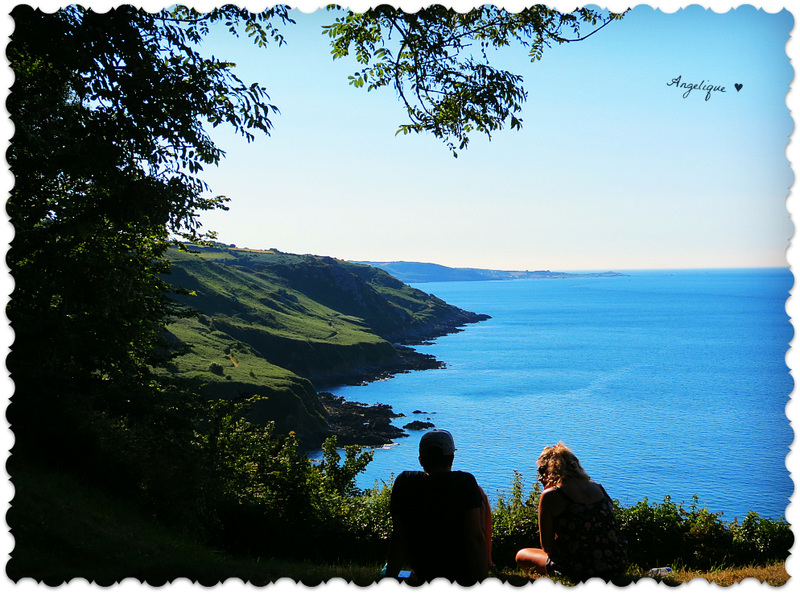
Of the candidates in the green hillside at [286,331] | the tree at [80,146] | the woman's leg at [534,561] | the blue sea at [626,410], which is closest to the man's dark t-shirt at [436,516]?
the woman's leg at [534,561]

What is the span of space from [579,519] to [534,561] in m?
1.29

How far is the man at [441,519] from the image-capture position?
4.92m

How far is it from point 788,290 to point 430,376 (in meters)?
117

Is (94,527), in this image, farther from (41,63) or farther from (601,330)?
(601,330)

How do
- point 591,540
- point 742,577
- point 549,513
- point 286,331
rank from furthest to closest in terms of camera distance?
point 286,331 → point 742,577 → point 549,513 → point 591,540

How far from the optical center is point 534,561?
6848mm

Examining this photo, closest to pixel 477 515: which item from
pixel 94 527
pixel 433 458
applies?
pixel 433 458

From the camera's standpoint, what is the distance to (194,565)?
6430 mm

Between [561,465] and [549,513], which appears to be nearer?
[561,465]

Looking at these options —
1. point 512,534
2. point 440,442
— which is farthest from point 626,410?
point 440,442

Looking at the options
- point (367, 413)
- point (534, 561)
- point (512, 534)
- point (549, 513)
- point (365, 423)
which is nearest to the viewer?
point (549, 513)

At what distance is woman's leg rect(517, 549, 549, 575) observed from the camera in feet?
21.9

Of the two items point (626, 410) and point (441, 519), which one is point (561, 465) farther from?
point (626, 410)

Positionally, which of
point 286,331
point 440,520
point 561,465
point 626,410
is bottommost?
point 626,410
